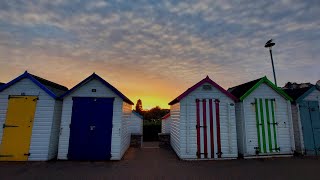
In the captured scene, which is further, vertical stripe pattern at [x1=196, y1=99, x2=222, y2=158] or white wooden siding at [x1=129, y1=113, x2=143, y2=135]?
white wooden siding at [x1=129, y1=113, x2=143, y2=135]

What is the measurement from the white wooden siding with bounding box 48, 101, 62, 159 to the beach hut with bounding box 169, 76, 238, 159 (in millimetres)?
6963

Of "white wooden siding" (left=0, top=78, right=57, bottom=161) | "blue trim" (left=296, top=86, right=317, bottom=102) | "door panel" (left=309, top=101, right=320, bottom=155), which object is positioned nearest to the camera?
"white wooden siding" (left=0, top=78, right=57, bottom=161)

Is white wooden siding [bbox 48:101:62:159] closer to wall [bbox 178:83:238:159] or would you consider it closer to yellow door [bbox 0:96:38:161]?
yellow door [bbox 0:96:38:161]

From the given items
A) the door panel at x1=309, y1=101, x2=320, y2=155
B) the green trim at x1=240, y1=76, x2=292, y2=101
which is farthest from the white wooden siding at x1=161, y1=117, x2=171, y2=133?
the door panel at x1=309, y1=101, x2=320, y2=155

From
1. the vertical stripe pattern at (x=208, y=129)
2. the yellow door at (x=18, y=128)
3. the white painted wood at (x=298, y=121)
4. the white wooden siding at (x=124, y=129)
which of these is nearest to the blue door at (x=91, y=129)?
the white wooden siding at (x=124, y=129)

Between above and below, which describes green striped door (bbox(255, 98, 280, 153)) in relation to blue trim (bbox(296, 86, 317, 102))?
below

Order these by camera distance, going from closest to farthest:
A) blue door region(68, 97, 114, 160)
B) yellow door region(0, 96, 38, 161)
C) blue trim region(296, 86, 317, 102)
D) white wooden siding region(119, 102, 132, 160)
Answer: yellow door region(0, 96, 38, 161) < blue door region(68, 97, 114, 160) < white wooden siding region(119, 102, 132, 160) < blue trim region(296, 86, 317, 102)

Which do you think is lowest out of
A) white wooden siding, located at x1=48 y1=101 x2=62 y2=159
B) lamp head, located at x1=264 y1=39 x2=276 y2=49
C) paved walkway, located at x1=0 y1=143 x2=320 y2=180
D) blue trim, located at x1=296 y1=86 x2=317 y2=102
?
paved walkway, located at x1=0 y1=143 x2=320 y2=180

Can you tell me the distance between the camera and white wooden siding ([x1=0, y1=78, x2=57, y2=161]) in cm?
966

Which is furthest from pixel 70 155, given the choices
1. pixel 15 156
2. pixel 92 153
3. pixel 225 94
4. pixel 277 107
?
pixel 277 107

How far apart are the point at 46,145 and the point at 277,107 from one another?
1345 cm

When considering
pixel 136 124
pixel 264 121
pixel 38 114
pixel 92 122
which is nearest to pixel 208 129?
pixel 264 121

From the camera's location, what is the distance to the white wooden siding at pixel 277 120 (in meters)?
10.7

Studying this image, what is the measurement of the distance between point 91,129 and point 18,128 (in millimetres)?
3765
